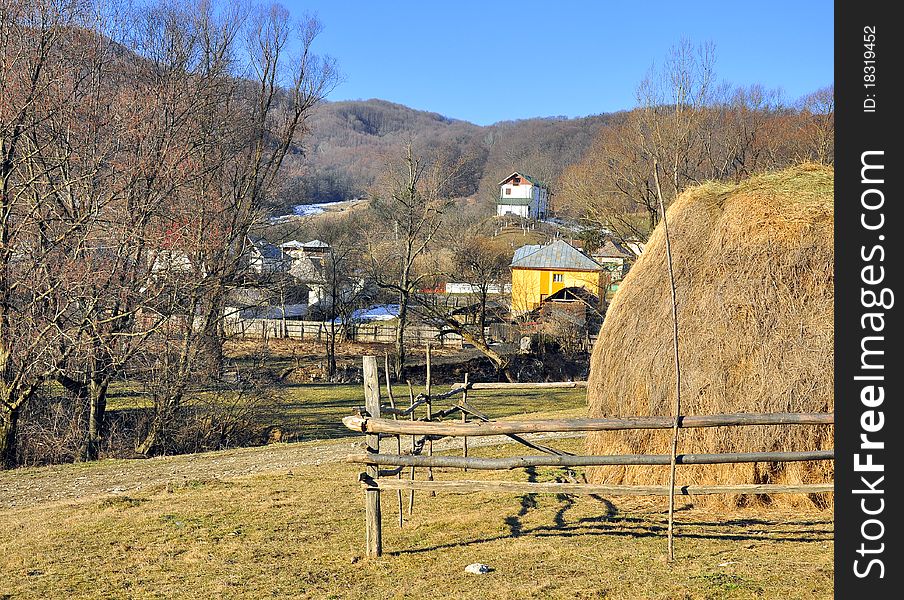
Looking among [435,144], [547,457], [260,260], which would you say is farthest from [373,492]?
[435,144]

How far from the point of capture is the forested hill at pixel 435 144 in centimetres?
8725

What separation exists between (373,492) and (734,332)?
4.89 m

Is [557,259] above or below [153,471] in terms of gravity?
above

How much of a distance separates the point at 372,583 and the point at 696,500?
4.49 metres

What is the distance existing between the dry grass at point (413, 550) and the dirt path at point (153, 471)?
1.54 metres

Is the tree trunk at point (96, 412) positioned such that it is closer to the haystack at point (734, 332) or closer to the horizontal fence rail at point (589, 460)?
the haystack at point (734, 332)

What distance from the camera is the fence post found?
7.48 m

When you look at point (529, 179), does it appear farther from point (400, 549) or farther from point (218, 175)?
point (400, 549)

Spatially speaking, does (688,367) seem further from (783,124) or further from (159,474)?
(783,124)

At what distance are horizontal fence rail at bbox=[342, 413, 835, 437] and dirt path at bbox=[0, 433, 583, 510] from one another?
5.21 metres

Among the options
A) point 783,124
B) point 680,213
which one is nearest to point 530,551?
point 680,213

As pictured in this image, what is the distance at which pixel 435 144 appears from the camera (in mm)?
102750

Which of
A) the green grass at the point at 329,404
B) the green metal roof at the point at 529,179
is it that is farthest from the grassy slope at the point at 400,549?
the green metal roof at the point at 529,179

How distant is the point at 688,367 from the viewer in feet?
31.9
